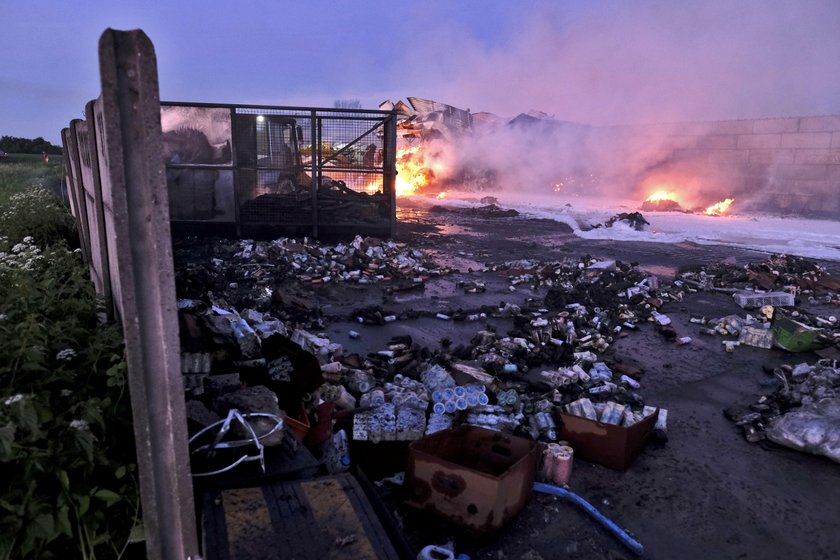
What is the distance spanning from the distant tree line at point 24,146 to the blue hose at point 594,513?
146 ft

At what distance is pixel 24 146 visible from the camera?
38.5m

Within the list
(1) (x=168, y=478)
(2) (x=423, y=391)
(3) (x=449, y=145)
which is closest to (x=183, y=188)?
(2) (x=423, y=391)

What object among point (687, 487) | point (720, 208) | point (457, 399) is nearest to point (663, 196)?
point (720, 208)

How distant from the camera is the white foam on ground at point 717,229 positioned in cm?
1370

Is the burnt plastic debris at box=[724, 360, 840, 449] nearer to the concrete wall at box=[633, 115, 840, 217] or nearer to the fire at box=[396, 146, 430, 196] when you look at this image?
the concrete wall at box=[633, 115, 840, 217]

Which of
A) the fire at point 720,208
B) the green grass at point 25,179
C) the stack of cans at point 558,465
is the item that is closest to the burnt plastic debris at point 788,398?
the stack of cans at point 558,465

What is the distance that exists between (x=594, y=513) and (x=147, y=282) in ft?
9.37

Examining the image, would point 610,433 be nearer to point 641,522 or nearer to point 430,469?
point 641,522

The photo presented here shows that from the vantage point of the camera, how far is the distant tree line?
37.9m

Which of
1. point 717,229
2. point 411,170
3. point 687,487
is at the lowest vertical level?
point 687,487

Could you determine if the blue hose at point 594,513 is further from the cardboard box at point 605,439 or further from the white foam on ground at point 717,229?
the white foam on ground at point 717,229

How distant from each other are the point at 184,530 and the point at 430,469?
1.48 m

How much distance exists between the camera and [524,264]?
10562 mm

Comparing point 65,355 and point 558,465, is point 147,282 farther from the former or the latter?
point 558,465
